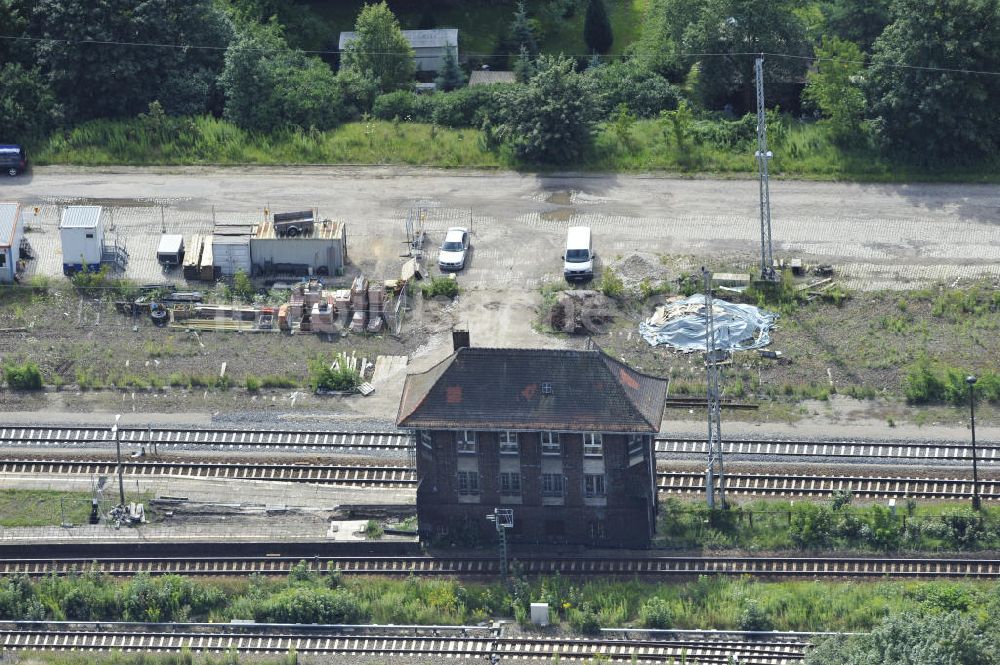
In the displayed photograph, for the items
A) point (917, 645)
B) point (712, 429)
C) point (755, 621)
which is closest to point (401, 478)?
point (712, 429)

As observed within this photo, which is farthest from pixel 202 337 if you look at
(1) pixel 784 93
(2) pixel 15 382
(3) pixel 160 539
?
(1) pixel 784 93

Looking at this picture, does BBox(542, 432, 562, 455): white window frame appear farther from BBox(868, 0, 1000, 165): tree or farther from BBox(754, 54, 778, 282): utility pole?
BBox(868, 0, 1000, 165): tree

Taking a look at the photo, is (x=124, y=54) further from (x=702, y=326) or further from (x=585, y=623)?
(x=585, y=623)

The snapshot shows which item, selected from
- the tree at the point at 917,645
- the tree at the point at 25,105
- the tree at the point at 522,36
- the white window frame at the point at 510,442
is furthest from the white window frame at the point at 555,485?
the tree at the point at 25,105

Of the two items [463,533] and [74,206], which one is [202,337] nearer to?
[74,206]

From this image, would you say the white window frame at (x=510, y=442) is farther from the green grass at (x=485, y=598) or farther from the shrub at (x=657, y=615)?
the shrub at (x=657, y=615)
